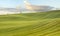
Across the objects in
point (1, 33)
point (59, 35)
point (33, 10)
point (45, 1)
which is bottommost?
point (59, 35)

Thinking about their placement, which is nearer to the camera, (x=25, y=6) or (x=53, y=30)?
(x=53, y=30)

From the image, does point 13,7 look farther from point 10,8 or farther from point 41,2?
point 41,2

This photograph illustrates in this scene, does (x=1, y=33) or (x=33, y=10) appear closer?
(x=1, y=33)

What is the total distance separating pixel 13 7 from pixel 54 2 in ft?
2.32

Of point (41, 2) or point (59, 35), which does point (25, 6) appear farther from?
point (59, 35)

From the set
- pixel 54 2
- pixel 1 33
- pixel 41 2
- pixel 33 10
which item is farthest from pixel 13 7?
pixel 1 33

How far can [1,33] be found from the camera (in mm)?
1209

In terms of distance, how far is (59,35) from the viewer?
1.11 metres

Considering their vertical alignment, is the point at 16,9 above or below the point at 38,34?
above

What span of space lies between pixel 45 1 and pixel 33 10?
0.27 metres

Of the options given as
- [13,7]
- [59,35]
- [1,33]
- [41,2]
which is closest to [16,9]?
[13,7]

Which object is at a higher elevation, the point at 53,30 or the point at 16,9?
the point at 16,9

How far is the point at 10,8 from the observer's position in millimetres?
2137

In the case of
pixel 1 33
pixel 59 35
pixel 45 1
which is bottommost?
pixel 59 35
